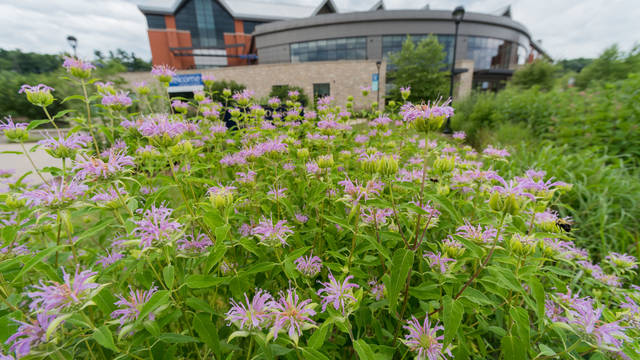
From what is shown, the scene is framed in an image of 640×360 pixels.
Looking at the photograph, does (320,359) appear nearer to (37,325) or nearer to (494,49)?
(37,325)

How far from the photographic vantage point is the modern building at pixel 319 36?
113 feet

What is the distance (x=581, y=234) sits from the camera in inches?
121

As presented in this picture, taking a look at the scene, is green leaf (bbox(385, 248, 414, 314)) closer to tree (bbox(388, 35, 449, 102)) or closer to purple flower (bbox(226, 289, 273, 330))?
purple flower (bbox(226, 289, 273, 330))

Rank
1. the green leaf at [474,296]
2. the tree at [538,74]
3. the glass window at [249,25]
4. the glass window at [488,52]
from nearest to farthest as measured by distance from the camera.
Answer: the green leaf at [474,296], the tree at [538,74], the glass window at [488,52], the glass window at [249,25]

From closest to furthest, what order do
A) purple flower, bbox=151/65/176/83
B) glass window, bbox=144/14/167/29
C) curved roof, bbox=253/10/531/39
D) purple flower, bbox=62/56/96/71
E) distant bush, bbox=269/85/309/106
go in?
purple flower, bbox=62/56/96/71 → purple flower, bbox=151/65/176/83 → distant bush, bbox=269/85/309/106 → curved roof, bbox=253/10/531/39 → glass window, bbox=144/14/167/29

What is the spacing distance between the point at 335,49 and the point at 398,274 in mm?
39461

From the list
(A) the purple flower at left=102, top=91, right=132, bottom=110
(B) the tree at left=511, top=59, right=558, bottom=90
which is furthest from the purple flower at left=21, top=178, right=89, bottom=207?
(B) the tree at left=511, top=59, right=558, bottom=90

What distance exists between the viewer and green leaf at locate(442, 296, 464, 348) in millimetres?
818

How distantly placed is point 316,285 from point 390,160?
35.6 inches

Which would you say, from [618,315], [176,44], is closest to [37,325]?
[618,315]

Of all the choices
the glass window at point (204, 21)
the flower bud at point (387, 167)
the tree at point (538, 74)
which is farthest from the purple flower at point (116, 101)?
the glass window at point (204, 21)

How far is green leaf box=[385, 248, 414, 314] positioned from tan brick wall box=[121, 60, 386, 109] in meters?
24.4

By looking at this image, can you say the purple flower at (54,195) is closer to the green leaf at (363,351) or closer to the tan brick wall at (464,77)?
the green leaf at (363,351)

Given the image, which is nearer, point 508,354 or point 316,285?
point 508,354
